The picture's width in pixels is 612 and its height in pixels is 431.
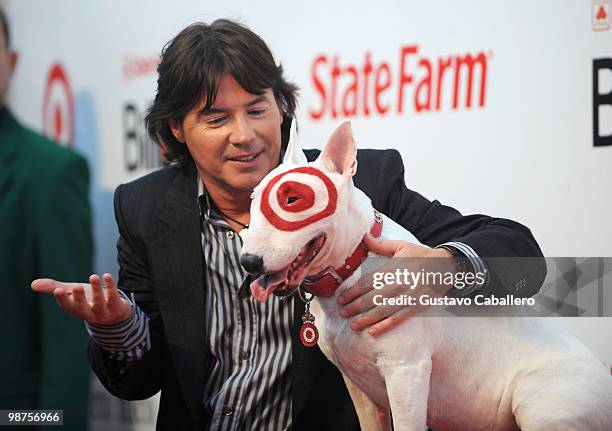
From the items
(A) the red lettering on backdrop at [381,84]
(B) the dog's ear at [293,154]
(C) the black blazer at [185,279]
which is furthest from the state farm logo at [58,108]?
(B) the dog's ear at [293,154]

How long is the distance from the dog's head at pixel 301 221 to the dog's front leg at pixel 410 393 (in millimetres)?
219

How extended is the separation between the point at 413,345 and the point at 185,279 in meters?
0.63

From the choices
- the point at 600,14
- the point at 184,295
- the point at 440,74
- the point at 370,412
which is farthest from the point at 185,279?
the point at 600,14

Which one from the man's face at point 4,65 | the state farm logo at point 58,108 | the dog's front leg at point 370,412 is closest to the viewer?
the dog's front leg at point 370,412

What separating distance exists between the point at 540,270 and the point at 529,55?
509 mm

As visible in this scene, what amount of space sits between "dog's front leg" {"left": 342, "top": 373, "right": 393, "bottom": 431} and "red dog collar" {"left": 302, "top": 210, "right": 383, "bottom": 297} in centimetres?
20

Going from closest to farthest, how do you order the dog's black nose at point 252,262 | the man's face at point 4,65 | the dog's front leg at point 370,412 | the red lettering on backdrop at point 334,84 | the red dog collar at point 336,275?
1. the dog's black nose at point 252,262
2. the red dog collar at point 336,275
3. the dog's front leg at point 370,412
4. the red lettering on backdrop at point 334,84
5. the man's face at point 4,65

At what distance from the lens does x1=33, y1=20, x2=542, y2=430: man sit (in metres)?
1.63

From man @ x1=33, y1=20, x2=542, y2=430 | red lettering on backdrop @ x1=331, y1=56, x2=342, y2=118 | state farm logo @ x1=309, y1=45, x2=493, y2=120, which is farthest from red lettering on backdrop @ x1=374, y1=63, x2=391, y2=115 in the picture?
man @ x1=33, y1=20, x2=542, y2=430

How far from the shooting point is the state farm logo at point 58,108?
101 inches

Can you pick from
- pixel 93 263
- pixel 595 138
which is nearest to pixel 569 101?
pixel 595 138

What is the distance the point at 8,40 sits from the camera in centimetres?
247

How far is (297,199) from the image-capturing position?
127 cm

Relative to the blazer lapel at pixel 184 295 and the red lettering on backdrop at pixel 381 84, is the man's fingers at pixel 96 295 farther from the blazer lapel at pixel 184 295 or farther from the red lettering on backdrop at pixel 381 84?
the red lettering on backdrop at pixel 381 84
